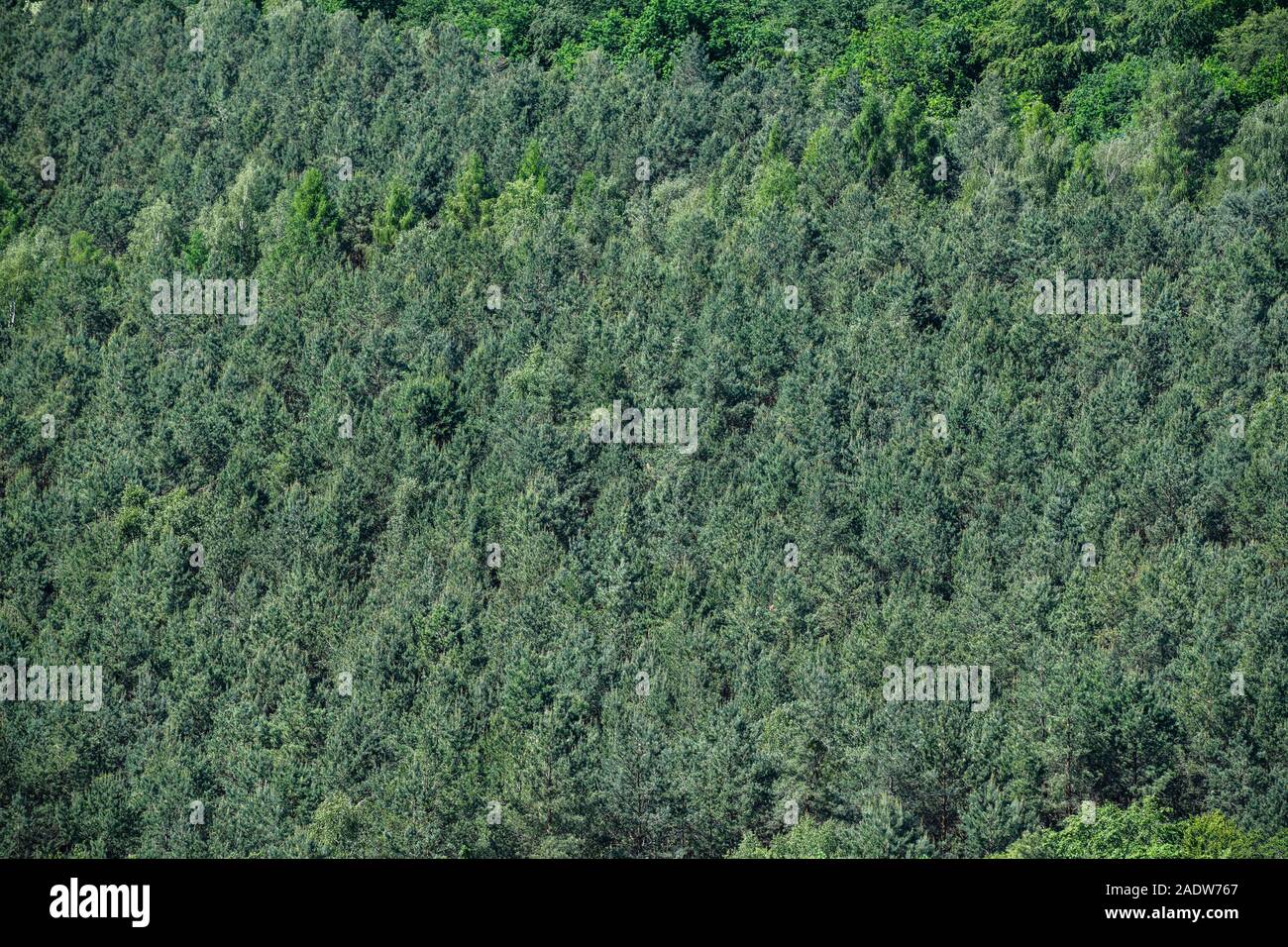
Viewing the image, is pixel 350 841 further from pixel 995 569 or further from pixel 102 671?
pixel 995 569

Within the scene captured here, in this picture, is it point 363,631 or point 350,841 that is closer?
point 350,841

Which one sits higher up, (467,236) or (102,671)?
(467,236)

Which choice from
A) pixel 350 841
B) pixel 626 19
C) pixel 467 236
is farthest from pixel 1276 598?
pixel 626 19

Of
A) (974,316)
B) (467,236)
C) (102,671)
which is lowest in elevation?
(102,671)

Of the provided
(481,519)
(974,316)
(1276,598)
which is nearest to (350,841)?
(481,519)
